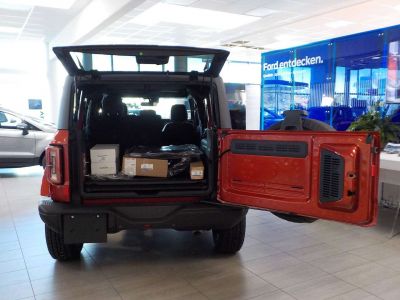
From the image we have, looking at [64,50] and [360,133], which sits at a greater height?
[64,50]

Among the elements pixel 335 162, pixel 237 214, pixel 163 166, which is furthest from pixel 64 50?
pixel 335 162

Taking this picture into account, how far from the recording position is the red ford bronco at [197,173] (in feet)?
6.83

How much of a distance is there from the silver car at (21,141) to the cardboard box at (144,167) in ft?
14.9

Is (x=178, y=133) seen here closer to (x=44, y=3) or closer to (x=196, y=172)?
(x=196, y=172)

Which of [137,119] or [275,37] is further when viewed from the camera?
[275,37]

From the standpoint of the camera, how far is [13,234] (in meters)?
3.59

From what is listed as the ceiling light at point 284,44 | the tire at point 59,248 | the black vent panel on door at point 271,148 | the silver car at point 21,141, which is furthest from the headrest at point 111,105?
the ceiling light at point 284,44

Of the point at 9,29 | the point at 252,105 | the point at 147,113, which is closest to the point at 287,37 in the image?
the point at 252,105

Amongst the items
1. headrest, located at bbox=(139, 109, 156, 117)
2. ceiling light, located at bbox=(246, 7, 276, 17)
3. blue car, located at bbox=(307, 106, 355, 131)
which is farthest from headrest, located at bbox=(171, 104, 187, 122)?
ceiling light, located at bbox=(246, 7, 276, 17)

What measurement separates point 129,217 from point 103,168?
49 cm

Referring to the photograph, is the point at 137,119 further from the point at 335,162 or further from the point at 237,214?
the point at 335,162

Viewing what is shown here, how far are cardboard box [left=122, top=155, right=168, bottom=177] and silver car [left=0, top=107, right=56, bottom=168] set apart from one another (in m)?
4.54

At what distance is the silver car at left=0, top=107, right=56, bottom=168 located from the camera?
6.57 metres

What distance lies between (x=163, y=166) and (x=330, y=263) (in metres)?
1.47
